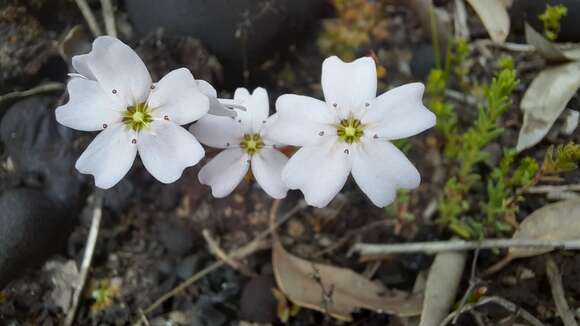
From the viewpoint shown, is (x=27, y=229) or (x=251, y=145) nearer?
(x=251, y=145)

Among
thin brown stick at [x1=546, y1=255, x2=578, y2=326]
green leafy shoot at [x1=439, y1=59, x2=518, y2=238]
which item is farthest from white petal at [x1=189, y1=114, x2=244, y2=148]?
thin brown stick at [x1=546, y1=255, x2=578, y2=326]

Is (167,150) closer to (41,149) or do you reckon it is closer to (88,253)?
(88,253)

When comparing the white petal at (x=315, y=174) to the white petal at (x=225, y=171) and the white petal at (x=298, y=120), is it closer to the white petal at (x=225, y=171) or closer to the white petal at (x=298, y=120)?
the white petal at (x=298, y=120)

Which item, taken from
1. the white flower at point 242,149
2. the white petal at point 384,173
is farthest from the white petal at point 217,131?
the white petal at point 384,173

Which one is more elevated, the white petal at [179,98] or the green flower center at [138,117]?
the white petal at [179,98]

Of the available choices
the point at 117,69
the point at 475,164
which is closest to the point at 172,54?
the point at 117,69

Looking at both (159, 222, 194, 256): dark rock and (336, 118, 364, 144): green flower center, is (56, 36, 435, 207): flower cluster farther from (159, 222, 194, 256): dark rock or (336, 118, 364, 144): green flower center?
(159, 222, 194, 256): dark rock
